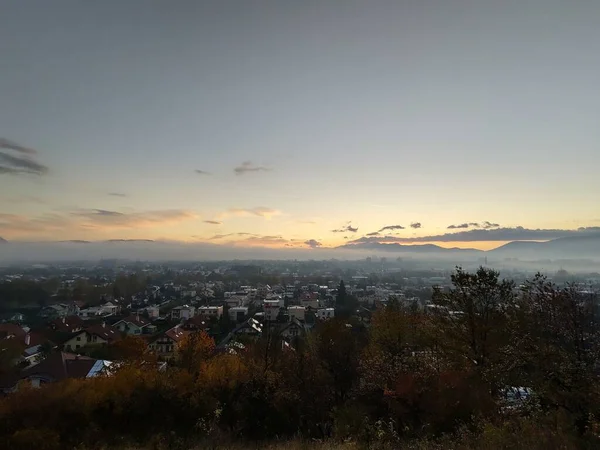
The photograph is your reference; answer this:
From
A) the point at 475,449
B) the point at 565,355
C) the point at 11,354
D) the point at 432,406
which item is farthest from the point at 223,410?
the point at 11,354

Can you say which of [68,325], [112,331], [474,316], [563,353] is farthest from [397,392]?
[68,325]

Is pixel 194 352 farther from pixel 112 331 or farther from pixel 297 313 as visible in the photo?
pixel 297 313

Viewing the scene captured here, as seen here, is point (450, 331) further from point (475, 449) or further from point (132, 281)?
point (132, 281)

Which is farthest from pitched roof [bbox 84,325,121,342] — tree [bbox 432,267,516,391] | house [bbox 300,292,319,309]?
house [bbox 300,292,319,309]

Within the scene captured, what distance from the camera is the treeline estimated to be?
613 centimetres

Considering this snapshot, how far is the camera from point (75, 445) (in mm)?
8062

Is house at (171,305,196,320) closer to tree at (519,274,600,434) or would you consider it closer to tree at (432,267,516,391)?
tree at (432,267,516,391)

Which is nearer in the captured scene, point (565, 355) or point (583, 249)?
point (565, 355)

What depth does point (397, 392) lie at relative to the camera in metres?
10.7

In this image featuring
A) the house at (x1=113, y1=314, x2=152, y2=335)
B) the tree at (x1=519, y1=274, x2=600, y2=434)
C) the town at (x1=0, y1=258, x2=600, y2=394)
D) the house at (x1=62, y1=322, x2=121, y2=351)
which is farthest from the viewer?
the house at (x1=113, y1=314, x2=152, y2=335)

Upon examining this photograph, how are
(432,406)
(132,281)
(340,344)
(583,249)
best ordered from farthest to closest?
(583,249) → (132,281) → (340,344) → (432,406)

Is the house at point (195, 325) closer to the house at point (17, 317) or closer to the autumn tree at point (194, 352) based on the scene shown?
the autumn tree at point (194, 352)

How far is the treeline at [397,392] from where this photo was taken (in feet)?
20.1

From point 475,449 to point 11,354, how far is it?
28675mm
